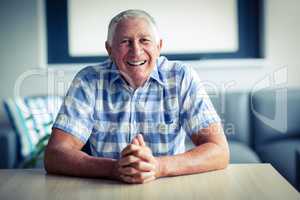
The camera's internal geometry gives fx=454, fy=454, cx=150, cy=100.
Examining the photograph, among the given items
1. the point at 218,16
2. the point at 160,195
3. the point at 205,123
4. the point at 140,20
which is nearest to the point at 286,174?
the point at 218,16

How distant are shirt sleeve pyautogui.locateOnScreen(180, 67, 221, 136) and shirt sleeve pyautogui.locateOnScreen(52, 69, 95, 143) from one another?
35 cm

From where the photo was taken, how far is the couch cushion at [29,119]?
2951 mm

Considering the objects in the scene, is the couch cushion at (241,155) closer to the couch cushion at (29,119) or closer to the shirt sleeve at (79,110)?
the couch cushion at (29,119)

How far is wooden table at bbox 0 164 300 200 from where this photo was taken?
119 cm

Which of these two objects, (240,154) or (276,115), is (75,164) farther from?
(276,115)

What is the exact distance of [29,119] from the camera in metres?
3.00

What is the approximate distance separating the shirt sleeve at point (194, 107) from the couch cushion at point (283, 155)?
148 centimetres

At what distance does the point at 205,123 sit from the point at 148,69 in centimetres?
33

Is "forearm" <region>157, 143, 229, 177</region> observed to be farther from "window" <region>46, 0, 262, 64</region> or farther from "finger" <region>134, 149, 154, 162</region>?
"window" <region>46, 0, 262, 64</region>

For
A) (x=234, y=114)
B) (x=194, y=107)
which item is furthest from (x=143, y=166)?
(x=234, y=114)

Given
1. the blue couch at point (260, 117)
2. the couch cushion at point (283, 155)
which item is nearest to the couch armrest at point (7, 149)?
the blue couch at point (260, 117)

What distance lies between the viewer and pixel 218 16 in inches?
140

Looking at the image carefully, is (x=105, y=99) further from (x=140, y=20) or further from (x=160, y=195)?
(x=160, y=195)

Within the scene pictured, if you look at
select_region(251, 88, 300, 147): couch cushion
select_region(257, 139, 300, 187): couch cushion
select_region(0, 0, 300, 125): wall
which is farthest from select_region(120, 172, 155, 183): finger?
select_region(0, 0, 300, 125): wall
